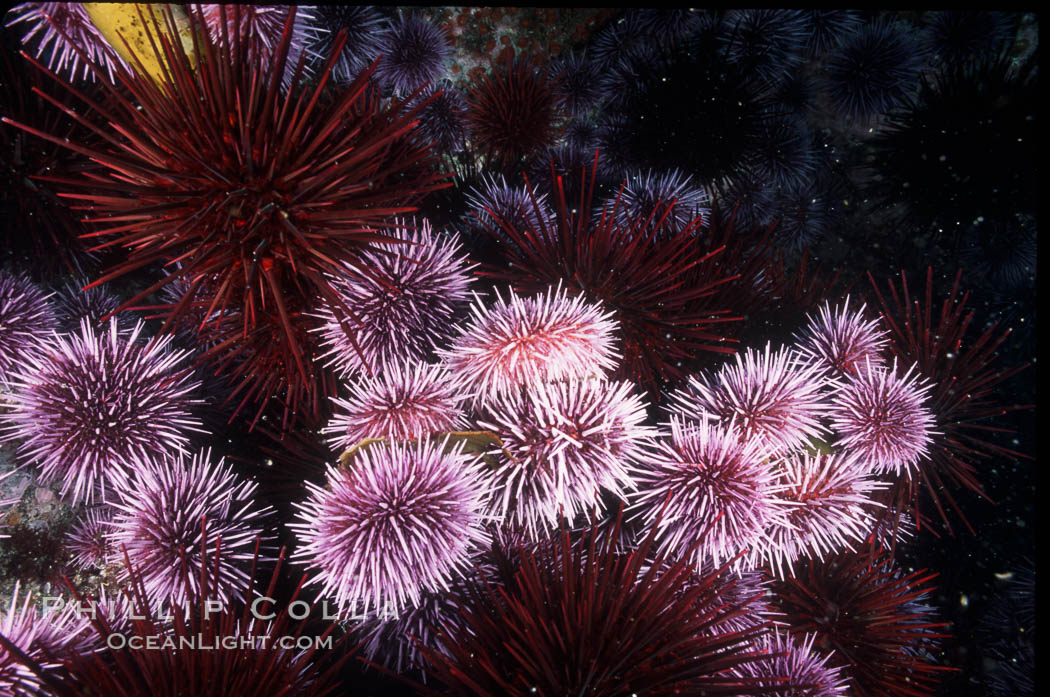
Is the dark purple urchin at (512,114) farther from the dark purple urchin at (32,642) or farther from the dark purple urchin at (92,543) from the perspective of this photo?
the dark purple urchin at (32,642)

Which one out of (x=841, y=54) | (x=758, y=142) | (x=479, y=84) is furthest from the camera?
(x=841, y=54)

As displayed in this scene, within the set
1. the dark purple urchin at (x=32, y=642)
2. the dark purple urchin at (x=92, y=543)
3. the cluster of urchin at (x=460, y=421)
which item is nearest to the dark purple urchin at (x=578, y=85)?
the cluster of urchin at (x=460, y=421)

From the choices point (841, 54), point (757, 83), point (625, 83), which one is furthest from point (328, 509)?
point (841, 54)

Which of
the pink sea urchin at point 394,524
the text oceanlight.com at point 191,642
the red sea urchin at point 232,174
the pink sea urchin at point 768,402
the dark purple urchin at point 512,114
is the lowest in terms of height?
the text oceanlight.com at point 191,642

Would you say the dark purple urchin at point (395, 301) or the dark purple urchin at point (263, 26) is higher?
the dark purple urchin at point (263, 26)

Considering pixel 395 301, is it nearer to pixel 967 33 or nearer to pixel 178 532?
pixel 178 532

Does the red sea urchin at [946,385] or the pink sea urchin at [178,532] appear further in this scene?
the red sea urchin at [946,385]

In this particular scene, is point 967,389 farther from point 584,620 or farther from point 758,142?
point 584,620
